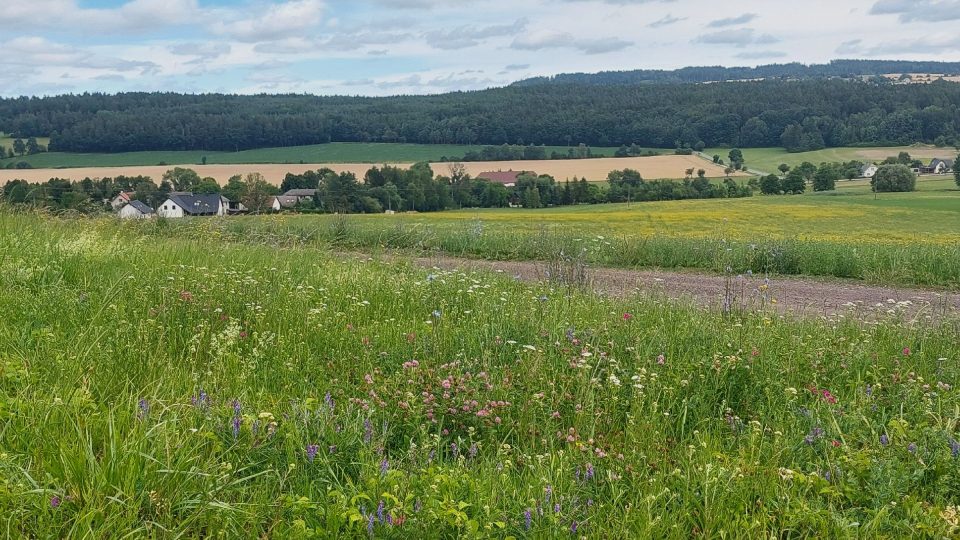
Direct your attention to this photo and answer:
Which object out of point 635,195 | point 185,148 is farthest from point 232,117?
point 635,195

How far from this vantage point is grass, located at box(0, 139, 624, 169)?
242 feet

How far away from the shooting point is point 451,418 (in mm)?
3979

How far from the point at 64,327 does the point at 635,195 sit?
171 ft

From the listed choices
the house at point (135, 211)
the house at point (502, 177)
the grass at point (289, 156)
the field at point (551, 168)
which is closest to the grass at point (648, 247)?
the house at point (135, 211)

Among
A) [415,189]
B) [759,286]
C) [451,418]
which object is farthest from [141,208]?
[415,189]

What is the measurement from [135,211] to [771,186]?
5493cm

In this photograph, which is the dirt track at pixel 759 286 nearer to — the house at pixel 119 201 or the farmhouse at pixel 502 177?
the house at pixel 119 201

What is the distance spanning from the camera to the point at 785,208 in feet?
143

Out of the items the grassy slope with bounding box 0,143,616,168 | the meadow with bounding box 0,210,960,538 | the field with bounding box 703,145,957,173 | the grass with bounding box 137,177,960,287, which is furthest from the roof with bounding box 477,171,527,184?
the meadow with bounding box 0,210,960,538

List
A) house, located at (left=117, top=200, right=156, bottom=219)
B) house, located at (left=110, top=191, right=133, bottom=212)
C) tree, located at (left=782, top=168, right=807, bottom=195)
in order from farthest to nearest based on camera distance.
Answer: tree, located at (left=782, top=168, right=807, bottom=195) < house, located at (left=110, top=191, right=133, bottom=212) < house, located at (left=117, top=200, right=156, bottom=219)

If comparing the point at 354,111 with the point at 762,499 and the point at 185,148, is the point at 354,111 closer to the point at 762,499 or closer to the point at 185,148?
the point at 185,148

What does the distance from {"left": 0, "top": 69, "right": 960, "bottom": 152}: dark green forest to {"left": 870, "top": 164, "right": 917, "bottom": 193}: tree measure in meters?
32.3

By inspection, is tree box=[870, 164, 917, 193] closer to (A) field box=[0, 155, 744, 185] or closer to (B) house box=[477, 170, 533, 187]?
(A) field box=[0, 155, 744, 185]

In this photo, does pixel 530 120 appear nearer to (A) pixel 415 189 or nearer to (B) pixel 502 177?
(B) pixel 502 177
